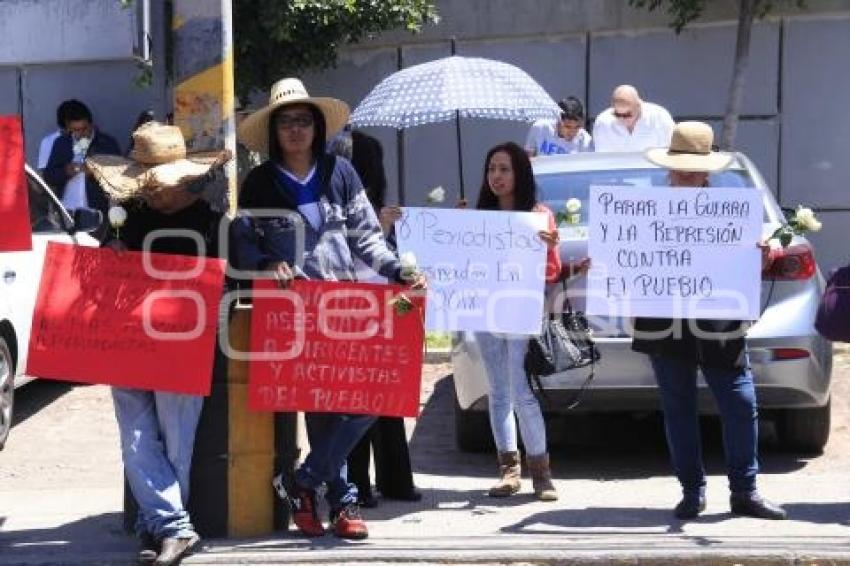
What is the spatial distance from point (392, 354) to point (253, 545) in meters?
0.97

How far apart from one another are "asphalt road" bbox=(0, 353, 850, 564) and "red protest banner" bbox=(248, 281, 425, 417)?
59cm

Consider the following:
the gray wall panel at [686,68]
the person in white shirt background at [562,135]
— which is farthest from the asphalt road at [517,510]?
the gray wall panel at [686,68]

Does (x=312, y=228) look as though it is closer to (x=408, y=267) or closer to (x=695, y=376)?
(x=408, y=267)

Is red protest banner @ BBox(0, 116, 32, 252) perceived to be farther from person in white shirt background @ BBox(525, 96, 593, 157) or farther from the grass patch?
person in white shirt background @ BBox(525, 96, 593, 157)

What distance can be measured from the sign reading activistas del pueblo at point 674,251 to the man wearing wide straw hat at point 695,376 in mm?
81

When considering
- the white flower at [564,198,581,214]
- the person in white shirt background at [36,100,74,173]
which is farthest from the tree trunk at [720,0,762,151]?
the white flower at [564,198,581,214]

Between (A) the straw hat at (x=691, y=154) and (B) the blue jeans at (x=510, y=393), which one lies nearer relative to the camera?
(A) the straw hat at (x=691, y=154)

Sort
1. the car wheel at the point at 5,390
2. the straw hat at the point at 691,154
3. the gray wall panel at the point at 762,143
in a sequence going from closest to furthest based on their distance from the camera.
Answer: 1. the straw hat at the point at 691,154
2. the car wheel at the point at 5,390
3. the gray wall panel at the point at 762,143

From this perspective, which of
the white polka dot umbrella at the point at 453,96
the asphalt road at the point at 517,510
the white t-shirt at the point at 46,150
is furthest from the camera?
the white t-shirt at the point at 46,150

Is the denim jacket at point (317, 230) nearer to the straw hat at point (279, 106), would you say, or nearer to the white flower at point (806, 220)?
the straw hat at point (279, 106)

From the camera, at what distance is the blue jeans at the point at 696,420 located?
20.6 feet

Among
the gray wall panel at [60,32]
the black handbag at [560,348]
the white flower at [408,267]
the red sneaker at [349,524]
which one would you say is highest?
the gray wall panel at [60,32]

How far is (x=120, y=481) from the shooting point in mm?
7922

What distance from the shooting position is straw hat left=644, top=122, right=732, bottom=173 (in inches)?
248
